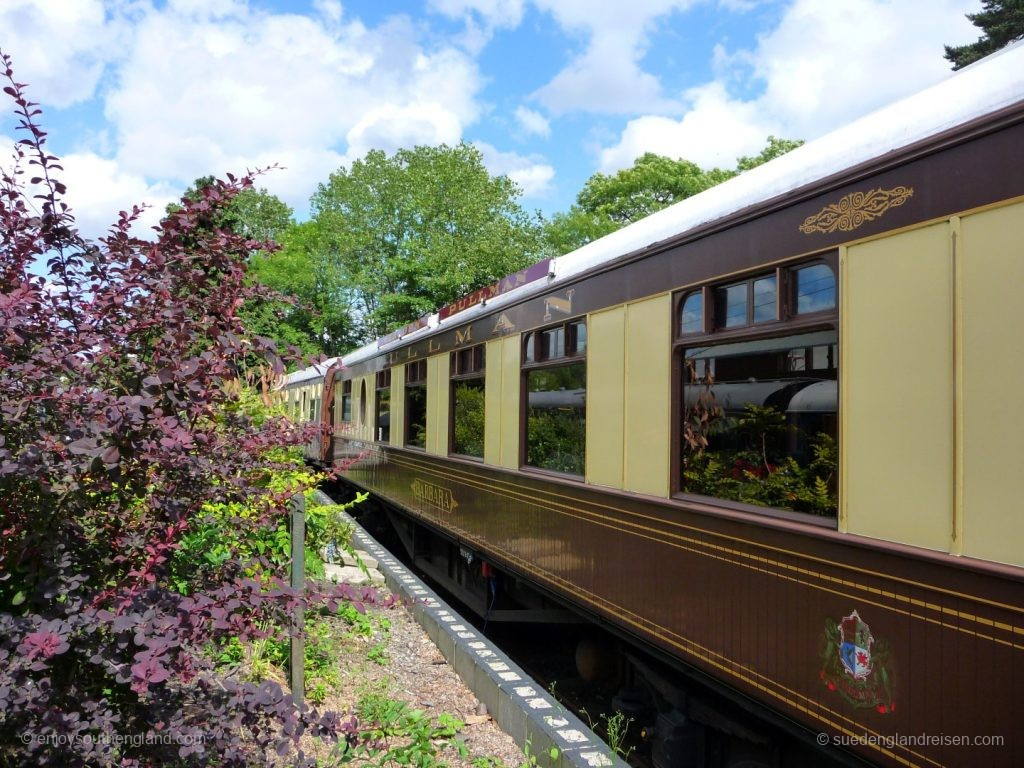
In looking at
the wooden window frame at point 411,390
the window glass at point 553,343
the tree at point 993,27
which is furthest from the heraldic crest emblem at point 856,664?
the tree at point 993,27

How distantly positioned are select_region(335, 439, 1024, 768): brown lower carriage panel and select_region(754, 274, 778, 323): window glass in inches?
31.4

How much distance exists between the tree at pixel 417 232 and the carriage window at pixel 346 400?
992cm

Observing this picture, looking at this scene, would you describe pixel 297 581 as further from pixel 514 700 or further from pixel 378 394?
pixel 378 394

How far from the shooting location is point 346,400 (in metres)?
14.6

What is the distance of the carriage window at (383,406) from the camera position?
10961 millimetres

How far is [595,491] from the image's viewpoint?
15.6 ft

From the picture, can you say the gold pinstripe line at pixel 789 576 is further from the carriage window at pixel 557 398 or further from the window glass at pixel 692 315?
the window glass at pixel 692 315

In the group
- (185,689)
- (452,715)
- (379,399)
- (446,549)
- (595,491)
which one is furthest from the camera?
(379,399)

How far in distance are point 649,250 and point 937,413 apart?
197 cm

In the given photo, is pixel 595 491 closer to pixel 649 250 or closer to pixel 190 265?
pixel 649 250

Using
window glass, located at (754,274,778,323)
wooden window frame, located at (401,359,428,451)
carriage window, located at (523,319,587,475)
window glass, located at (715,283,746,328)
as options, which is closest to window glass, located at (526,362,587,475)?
carriage window, located at (523,319,587,475)

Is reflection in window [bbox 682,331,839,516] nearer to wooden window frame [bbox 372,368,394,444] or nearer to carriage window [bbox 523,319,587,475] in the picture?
carriage window [bbox 523,319,587,475]

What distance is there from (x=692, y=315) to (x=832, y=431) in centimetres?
103

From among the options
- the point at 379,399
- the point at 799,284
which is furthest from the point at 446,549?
the point at 799,284
